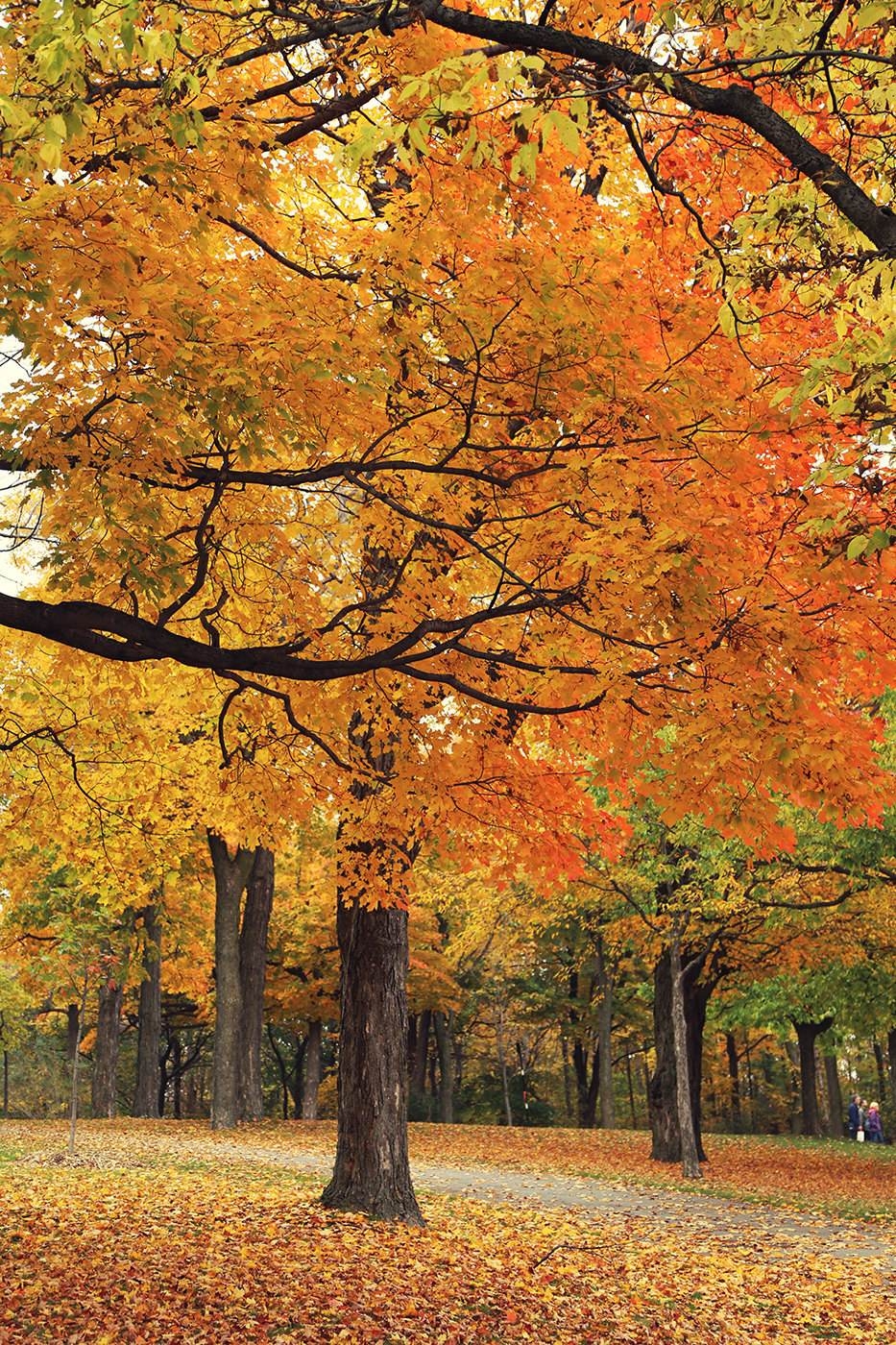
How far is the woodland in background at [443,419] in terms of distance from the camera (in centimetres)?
449

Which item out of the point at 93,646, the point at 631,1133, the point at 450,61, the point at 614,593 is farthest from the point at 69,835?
the point at 631,1133

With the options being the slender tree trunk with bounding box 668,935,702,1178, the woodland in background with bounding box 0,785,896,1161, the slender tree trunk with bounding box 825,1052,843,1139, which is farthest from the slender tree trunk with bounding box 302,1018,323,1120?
the slender tree trunk with bounding box 825,1052,843,1139

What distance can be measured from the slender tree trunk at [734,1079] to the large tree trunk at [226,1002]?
23.3 meters

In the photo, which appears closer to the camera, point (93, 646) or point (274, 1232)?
point (93, 646)

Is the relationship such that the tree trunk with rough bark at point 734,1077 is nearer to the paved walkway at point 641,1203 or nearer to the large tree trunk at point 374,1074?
the paved walkway at point 641,1203

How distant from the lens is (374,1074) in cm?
1009

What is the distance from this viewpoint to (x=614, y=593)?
20.0 ft

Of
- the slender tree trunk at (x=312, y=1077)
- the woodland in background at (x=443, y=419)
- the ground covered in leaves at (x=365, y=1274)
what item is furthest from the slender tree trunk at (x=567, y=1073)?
the woodland in background at (x=443, y=419)

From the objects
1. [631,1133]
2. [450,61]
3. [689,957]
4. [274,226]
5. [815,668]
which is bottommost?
[631,1133]

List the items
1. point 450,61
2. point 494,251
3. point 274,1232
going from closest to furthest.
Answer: point 450,61 → point 494,251 → point 274,1232

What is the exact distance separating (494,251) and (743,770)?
3143 mm

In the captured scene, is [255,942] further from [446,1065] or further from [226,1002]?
[446,1065]

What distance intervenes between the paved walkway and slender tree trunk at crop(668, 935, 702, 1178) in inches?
61.3

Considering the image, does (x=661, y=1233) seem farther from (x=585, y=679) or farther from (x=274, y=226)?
(x=274, y=226)
